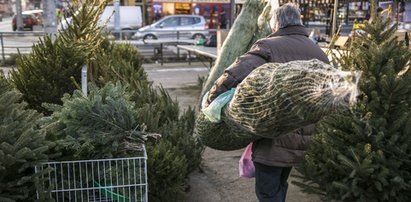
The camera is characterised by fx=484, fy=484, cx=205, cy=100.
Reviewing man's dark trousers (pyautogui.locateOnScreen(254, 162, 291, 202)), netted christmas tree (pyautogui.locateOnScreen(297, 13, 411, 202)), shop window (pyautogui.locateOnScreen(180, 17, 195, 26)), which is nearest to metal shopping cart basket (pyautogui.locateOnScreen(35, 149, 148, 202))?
man's dark trousers (pyautogui.locateOnScreen(254, 162, 291, 202))

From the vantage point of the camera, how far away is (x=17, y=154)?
262 centimetres

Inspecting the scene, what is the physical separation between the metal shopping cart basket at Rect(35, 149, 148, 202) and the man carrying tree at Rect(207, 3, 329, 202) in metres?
0.73

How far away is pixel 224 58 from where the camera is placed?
662 centimetres

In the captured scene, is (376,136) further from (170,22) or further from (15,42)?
(170,22)

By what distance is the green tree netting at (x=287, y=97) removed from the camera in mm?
1926

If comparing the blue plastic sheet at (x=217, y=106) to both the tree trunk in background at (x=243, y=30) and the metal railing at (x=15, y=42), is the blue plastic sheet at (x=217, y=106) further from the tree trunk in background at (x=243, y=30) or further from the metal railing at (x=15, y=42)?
the metal railing at (x=15, y=42)

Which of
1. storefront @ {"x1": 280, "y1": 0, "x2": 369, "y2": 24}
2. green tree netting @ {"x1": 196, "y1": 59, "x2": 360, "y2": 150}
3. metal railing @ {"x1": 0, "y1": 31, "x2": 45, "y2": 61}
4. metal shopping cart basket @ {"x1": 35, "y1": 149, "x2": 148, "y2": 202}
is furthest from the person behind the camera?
metal railing @ {"x1": 0, "y1": 31, "x2": 45, "y2": 61}

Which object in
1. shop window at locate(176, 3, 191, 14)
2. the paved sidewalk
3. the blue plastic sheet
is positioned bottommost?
the paved sidewalk

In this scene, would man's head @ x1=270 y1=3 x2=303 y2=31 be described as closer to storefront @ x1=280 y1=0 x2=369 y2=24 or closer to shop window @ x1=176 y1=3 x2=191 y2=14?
storefront @ x1=280 y1=0 x2=369 y2=24

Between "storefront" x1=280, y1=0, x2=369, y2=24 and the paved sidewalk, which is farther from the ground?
"storefront" x1=280, y1=0, x2=369, y2=24

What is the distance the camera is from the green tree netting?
193 cm

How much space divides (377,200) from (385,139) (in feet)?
1.52

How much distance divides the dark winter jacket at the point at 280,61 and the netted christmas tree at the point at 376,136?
68cm

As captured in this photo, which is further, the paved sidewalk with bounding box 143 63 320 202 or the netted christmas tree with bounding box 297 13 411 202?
the paved sidewalk with bounding box 143 63 320 202
